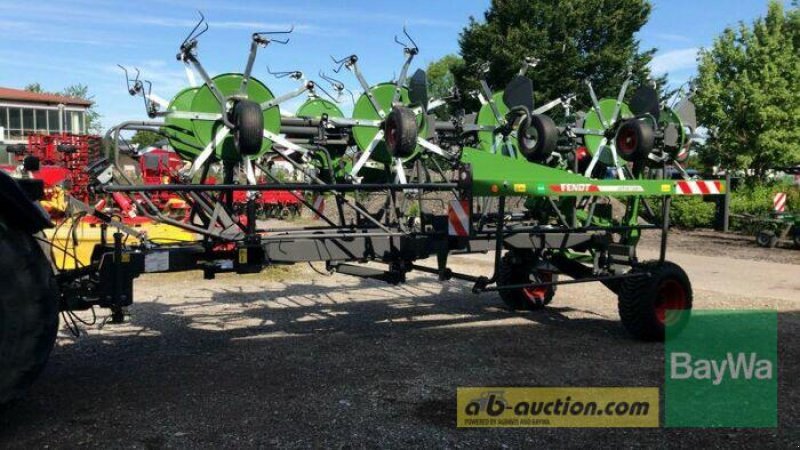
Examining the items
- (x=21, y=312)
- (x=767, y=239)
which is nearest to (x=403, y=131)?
(x=21, y=312)

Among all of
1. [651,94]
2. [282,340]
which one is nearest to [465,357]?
[282,340]

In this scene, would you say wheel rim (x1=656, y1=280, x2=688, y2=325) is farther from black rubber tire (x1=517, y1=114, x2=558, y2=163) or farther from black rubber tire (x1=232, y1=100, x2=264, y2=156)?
black rubber tire (x1=232, y1=100, x2=264, y2=156)

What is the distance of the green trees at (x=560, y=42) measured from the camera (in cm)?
3222

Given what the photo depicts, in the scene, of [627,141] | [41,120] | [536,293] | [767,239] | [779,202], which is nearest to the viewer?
[627,141]

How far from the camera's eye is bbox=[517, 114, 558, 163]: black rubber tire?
6.43m

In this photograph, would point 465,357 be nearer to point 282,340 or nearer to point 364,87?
point 282,340

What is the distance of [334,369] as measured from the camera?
5574mm

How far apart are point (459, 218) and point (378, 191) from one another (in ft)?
3.10

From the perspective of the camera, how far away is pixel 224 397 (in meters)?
4.83

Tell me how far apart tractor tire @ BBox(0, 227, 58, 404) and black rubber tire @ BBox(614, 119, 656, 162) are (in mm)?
5294

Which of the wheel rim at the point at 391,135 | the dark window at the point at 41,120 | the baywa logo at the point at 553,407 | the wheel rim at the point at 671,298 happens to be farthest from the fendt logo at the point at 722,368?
the dark window at the point at 41,120

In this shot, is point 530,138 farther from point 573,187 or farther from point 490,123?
point 573,187

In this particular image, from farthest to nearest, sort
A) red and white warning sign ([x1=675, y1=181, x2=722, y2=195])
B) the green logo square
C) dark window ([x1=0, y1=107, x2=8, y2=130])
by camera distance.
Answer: dark window ([x1=0, y1=107, x2=8, y2=130])
red and white warning sign ([x1=675, y1=181, x2=722, y2=195])
the green logo square
